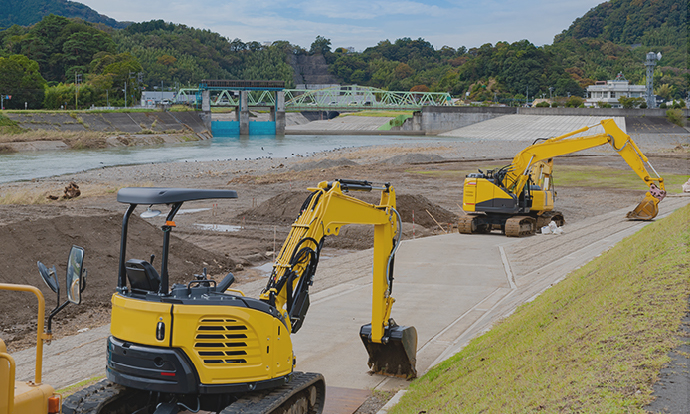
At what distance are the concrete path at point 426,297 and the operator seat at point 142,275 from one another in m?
4.57

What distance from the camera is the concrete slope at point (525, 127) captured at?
111m

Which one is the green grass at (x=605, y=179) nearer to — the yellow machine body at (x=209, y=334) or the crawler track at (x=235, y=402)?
the crawler track at (x=235, y=402)

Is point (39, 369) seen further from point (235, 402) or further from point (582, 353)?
point (582, 353)

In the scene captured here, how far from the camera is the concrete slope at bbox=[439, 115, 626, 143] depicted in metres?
111

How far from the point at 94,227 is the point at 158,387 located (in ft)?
45.3

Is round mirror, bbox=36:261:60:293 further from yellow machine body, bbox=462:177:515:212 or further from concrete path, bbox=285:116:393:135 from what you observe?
concrete path, bbox=285:116:393:135

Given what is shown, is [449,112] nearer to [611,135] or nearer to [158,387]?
[611,135]

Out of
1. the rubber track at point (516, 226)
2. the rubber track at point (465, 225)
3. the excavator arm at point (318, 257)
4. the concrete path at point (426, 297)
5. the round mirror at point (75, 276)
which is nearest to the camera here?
the round mirror at point (75, 276)

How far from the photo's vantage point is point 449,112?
142750 millimetres

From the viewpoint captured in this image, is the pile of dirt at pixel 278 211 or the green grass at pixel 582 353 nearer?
the green grass at pixel 582 353

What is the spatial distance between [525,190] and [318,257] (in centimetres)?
2062

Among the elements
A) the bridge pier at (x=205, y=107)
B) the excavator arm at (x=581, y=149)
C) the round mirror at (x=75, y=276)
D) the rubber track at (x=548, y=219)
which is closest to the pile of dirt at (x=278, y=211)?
the excavator arm at (x=581, y=149)

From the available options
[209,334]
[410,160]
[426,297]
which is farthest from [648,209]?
[410,160]

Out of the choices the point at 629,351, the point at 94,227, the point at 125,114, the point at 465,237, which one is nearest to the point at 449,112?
the point at 125,114
